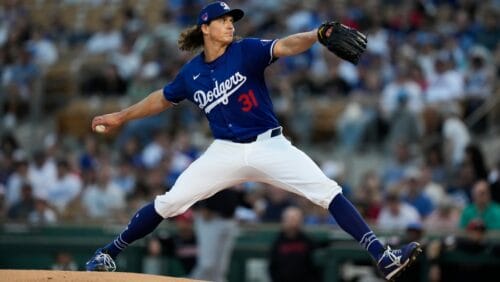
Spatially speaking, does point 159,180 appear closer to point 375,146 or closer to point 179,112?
point 179,112

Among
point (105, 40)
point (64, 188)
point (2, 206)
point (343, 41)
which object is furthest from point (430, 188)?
point (105, 40)

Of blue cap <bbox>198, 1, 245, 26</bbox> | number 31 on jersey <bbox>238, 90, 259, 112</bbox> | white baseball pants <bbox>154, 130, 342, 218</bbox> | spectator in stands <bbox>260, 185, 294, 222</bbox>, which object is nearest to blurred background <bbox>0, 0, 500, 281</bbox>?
spectator in stands <bbox>260, 185, 294, 222</bbox>

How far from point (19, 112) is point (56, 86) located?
98 cm

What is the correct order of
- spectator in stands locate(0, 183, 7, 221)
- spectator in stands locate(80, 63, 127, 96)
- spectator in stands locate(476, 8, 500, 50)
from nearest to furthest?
spectator in stands locate(0, 183, 7, 221) → spectator in stands locate(476, 8, 500, 50) → spectator in stands locate(80, 63, 127, 96)

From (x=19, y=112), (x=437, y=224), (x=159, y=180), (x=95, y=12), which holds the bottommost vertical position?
(x=437, y=224)

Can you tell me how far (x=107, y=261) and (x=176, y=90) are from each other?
4.32 feet

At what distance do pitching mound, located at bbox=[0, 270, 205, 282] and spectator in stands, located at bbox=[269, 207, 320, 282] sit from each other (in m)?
4.58

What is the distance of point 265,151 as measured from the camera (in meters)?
8.30

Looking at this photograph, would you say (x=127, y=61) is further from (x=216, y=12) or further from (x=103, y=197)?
(x=216, y=12)

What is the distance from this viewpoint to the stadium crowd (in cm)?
1434

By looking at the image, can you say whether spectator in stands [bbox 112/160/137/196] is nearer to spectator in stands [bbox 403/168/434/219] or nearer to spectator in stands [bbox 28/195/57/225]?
spectator in stands [bbox 28/195/57/225]

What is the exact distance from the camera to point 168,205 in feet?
28.1

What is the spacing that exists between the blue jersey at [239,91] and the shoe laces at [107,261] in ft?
3.94

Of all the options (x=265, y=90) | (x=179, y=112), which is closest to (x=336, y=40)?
(x=265, y=90)
